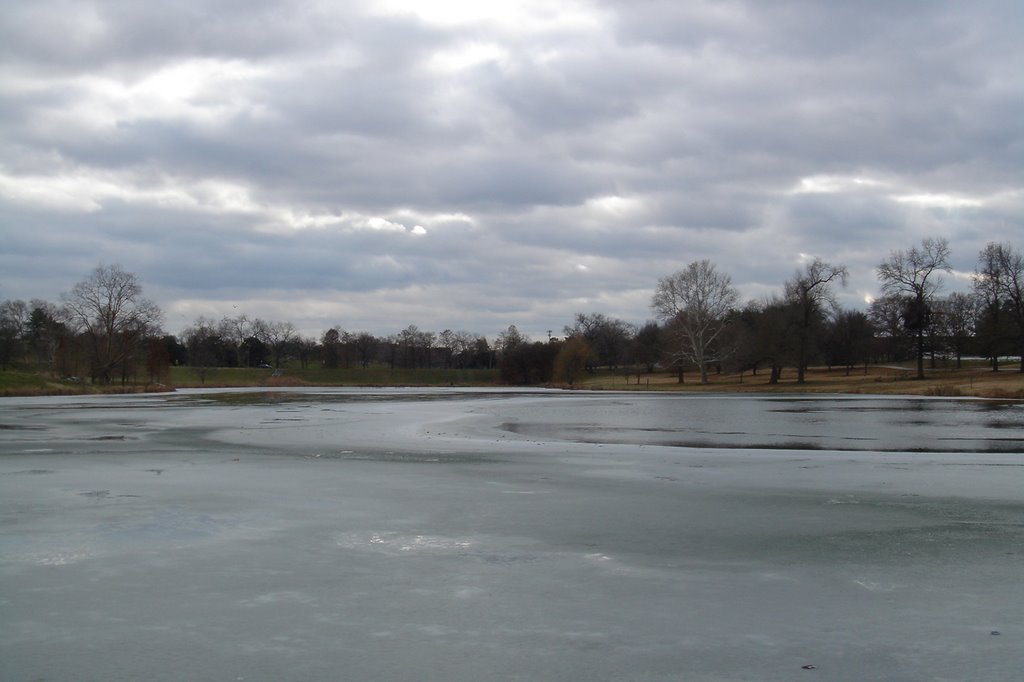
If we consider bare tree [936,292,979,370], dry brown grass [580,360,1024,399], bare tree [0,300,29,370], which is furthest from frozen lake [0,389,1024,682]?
bare tree [0,300,29,370]

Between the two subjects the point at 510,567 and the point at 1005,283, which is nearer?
the point at 510,567

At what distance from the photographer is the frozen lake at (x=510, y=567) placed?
15.8 feet

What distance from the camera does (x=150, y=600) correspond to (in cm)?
593

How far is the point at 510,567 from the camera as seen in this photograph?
6945 mm

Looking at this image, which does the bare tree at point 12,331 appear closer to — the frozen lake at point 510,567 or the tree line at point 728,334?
the tree line at point 728,334

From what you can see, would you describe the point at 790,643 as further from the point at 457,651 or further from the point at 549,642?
the point at 457,651

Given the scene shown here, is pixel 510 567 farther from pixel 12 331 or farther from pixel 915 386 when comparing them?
pixel 12 331

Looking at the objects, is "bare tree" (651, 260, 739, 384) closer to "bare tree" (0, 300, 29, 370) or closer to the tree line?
the tree line

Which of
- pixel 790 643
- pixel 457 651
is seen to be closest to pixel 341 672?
pixel 457 651

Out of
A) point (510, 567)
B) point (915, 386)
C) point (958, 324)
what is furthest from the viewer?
point (958, 324)

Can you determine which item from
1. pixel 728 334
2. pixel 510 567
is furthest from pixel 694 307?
pixel 510 567

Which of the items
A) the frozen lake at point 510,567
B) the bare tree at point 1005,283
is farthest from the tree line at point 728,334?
the frozen lake at point 510,567

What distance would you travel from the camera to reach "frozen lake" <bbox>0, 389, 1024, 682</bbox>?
4.81 metres

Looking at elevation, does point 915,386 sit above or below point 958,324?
below
